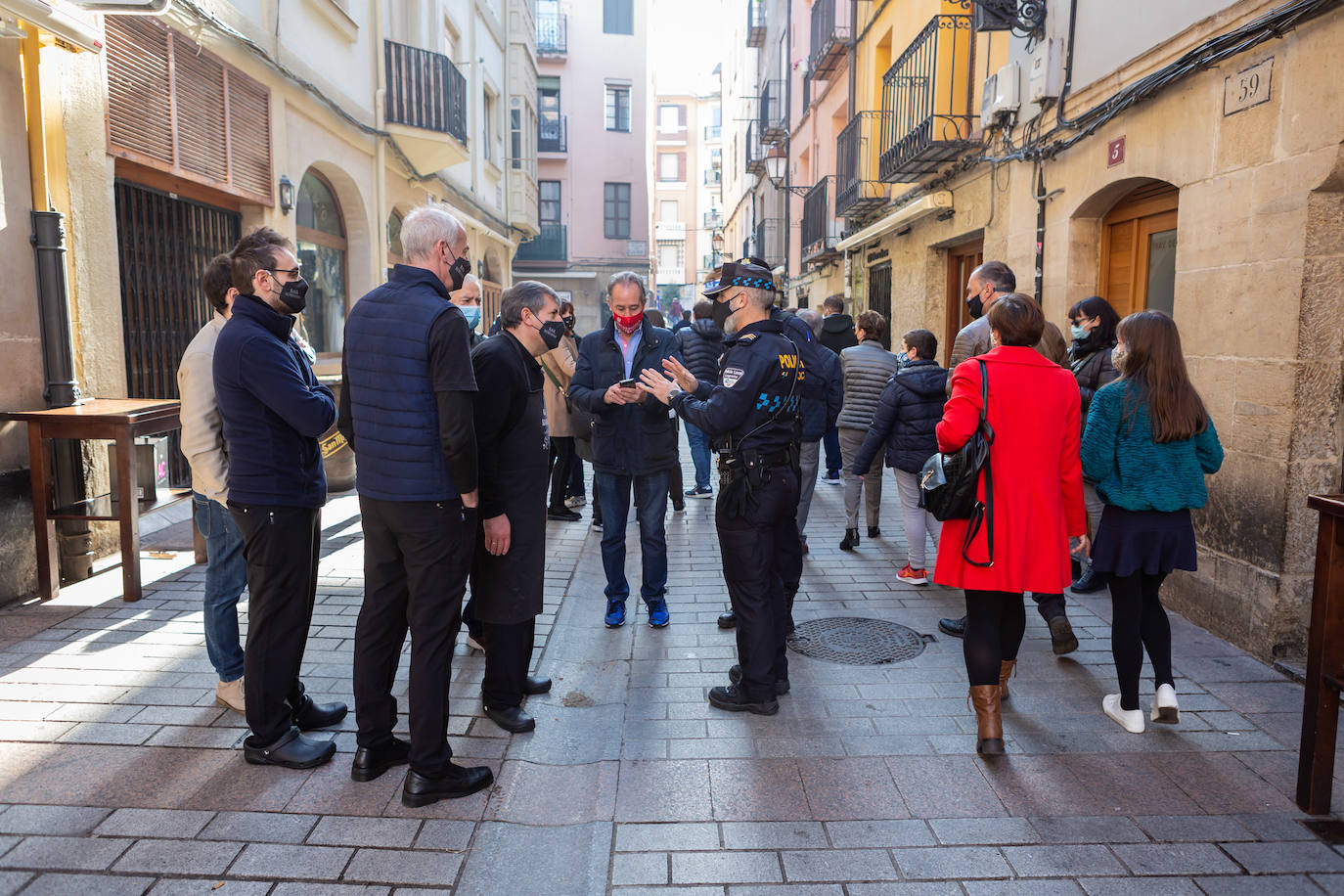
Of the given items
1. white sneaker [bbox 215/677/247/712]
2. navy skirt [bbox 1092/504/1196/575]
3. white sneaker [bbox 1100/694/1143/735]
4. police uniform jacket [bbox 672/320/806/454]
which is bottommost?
white sneaker [bbox 1100/694/1143/735]

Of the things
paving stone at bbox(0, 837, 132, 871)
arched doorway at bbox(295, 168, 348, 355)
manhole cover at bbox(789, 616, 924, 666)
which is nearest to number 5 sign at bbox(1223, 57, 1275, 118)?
manhole cover at bbox(789, 616, 924, 666)

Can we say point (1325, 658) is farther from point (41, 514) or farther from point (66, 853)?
point (41, 514)

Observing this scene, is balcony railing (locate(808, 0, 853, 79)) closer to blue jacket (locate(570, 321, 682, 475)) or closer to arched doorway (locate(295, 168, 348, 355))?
arched doorway (locate(295, 168, 348, 355))

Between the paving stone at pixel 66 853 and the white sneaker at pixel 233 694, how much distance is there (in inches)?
38.3

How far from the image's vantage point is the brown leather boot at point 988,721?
3555 mm

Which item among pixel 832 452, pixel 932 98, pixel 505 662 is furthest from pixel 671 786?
pixel 932 98

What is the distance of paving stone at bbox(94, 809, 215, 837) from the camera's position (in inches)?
115

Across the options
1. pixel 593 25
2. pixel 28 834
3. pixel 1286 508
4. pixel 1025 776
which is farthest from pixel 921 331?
pixel 593 25

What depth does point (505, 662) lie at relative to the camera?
3.81 metres

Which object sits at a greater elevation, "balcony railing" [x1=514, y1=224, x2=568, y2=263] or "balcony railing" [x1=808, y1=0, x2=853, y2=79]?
"balcony railing" [x1=808, y1=0, x2=853, y2=79]

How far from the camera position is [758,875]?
276 centimetres

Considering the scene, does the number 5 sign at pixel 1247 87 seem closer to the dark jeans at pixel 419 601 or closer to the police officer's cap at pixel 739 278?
the police officer's cap at pixel 739 278

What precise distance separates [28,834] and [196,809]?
0.48 metres

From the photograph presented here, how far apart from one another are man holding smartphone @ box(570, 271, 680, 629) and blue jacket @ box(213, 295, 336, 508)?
78.2 inches
